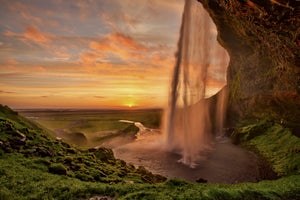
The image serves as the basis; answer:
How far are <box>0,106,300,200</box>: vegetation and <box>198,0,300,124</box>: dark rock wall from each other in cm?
1200

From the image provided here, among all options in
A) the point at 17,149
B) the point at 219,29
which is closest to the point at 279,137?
the point at 219,29

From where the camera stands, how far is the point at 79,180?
53.2ft

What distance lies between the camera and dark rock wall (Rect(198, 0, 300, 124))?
61.3 feet

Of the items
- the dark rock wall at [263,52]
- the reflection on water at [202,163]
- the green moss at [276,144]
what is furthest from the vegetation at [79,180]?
the dark rock wall at [263,52]

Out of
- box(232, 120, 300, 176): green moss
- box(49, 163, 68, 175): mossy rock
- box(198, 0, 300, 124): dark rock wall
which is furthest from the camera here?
box(232, 120, 300, 176): green moss

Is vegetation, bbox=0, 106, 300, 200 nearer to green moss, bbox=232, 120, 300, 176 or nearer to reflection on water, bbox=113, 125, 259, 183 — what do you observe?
green moss, bbox=232, 120, 300, 176

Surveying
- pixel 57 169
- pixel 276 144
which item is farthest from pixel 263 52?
pixel 57 169

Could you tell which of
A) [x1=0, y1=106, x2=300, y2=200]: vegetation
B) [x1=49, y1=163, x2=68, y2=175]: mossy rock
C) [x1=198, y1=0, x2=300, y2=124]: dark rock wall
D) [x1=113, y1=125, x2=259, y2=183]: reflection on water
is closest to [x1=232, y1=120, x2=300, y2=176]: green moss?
[x1=0, y1=106, x2=300, y2=200]: vegetation

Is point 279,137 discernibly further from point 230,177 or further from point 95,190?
point 95,190

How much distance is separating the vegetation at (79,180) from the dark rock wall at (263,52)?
12.0 meters

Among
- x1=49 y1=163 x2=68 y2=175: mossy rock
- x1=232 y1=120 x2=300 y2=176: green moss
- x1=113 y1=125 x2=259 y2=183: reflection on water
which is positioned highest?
x1=49 y1=163 x2=68 y2=175: mossy rock

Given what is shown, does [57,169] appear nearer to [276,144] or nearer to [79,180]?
[79,180]

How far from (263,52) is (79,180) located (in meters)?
33.9

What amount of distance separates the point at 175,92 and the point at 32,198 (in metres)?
35.0
